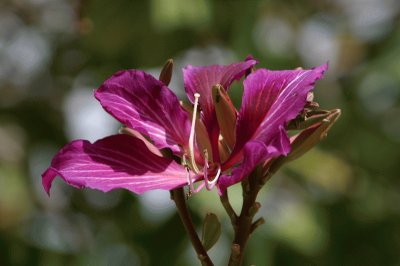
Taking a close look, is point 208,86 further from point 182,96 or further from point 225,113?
point 182,96

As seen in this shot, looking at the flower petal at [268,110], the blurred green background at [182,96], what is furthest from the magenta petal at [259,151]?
the blurred green background at [182,96]

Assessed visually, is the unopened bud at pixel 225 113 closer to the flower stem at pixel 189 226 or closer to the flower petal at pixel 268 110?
the flower petal at pixel 268 110

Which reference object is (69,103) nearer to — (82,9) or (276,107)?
(82,9)

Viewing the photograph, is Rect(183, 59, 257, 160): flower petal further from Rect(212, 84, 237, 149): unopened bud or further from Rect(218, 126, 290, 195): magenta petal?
Rect(218, 126, 290, 195): magenta petal

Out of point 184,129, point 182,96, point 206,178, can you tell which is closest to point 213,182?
point 206,178

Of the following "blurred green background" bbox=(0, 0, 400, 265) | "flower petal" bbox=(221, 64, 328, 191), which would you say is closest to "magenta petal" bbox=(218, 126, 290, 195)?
"flower petal" bbox=(221, 64, 328, 191)

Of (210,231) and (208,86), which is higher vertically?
(208,86)
